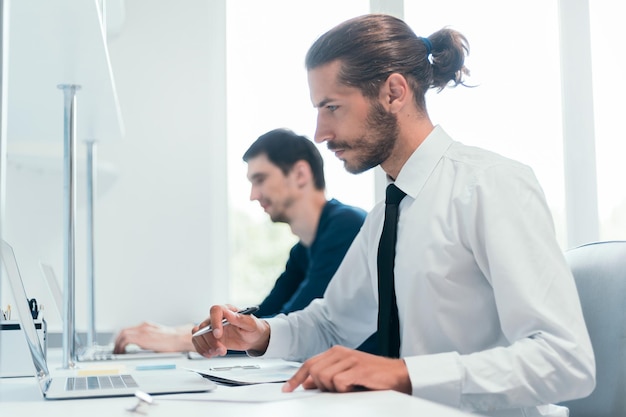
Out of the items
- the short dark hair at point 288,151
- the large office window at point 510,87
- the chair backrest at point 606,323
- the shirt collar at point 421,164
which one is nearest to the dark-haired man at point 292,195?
the short dark hair at point 288,151

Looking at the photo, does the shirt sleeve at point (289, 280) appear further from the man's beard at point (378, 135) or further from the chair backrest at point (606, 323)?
the chair backrest at point (606, 323)

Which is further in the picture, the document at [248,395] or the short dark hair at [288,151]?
the short dark hair at [288,151]

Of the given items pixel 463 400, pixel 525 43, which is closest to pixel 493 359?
pixel 463 400

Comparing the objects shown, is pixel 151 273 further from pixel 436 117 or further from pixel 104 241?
pixel 436 117

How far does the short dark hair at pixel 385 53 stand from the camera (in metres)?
1.47

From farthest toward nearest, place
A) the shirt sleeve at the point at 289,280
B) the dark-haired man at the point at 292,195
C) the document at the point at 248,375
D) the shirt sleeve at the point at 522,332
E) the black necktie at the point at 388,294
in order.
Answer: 1. the shirt sleeve at the point at 289,280
2. the dark-haired man at the point at 292,195
3. the black necktie at the point at 388,294
4. the document at the point at 248,375
5. the shirt sleeve at the point at 522,332

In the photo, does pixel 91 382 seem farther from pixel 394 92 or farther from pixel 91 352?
pixel 91 352

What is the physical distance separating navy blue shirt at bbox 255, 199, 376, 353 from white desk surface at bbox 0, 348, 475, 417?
1.11 m

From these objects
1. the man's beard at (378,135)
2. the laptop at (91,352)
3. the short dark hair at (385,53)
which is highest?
the short dark hair at (385,53)

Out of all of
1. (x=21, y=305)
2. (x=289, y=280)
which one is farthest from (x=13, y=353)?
(x=289, y=280)

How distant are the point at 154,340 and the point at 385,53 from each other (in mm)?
1228

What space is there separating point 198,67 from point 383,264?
195cm

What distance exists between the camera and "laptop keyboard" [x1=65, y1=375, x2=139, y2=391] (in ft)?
3.53

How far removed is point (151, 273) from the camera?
299 centimetres
